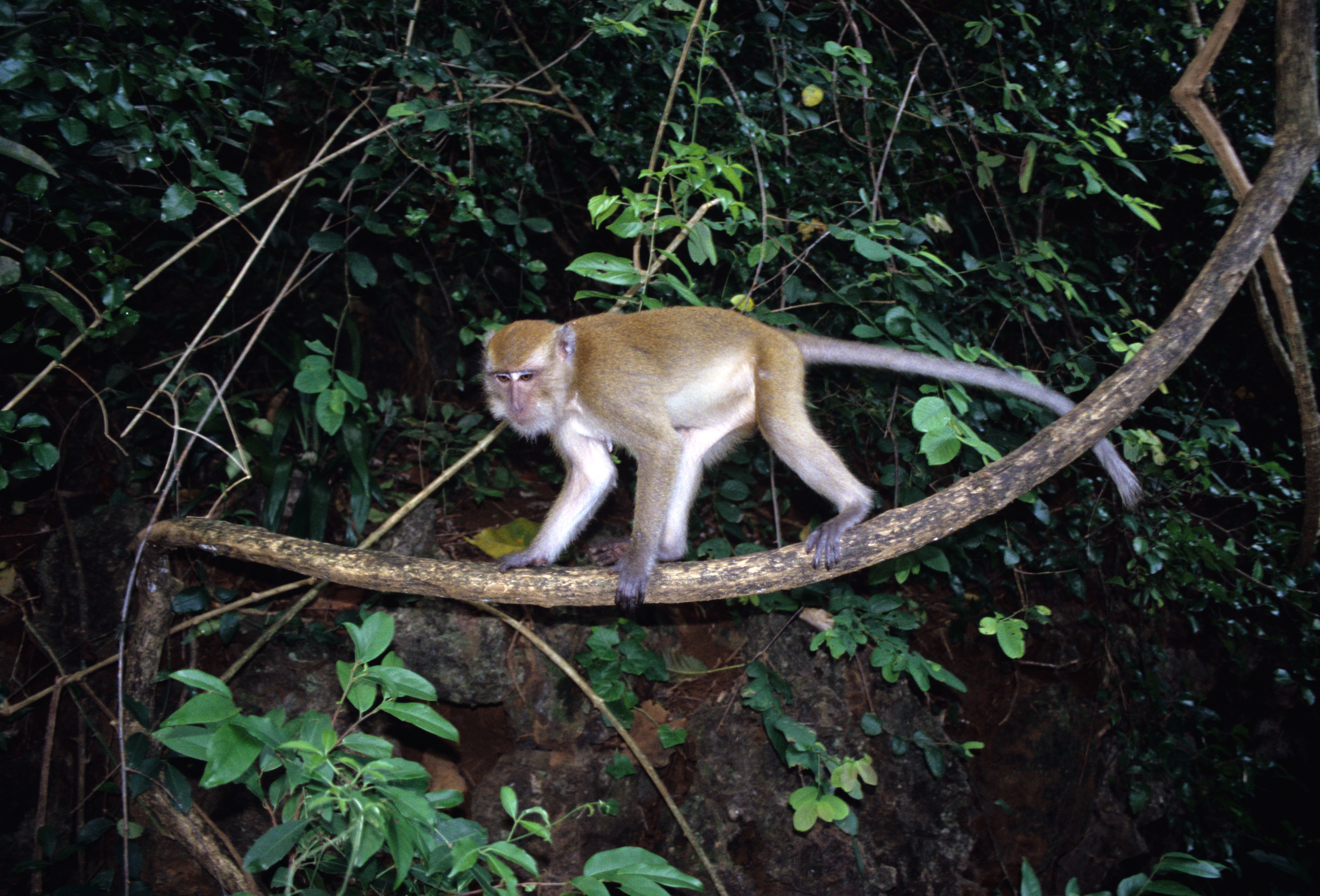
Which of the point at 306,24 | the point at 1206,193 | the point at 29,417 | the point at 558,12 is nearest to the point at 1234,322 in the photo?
the point at 1206,193

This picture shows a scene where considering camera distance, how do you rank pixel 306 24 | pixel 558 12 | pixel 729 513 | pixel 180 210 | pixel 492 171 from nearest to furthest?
1. pixel 180 210
2. pixel 306 24
3. pixel 558 12
4. pixel 729 513
5. pixel 492 171

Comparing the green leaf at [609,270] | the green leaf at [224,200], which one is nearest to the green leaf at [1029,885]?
the green leaf at [609,270]

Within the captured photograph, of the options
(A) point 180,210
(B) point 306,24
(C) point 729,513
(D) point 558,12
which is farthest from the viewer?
(C) point 729,513

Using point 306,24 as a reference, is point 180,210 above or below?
below

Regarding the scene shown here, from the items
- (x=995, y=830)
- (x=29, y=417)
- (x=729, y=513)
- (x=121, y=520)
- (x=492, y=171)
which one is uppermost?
(x=492, y=171)

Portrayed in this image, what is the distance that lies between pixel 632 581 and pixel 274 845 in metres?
1.43

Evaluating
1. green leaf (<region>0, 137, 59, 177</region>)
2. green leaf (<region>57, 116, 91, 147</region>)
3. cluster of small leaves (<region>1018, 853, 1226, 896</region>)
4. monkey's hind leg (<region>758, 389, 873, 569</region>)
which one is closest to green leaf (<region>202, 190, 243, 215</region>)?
green leaf (<region>57, 116, 91, 147</region>)

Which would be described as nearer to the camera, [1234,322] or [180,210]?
[180,210]

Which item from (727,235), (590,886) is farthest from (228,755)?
(727,235)

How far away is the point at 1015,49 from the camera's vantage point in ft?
13.4

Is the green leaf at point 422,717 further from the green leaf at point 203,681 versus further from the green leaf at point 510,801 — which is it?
the green leaf at point 203,681

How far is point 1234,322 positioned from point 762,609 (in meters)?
4.03

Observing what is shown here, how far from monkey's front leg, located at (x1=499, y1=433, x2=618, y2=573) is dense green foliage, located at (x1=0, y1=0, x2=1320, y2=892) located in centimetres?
70

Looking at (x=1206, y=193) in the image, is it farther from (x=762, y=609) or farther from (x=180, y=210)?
(x=180, y=210)
